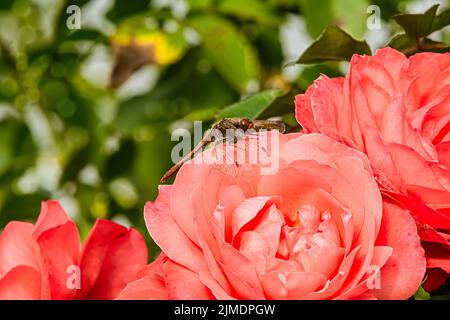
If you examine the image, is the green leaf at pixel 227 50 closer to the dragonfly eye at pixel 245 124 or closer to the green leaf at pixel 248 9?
the green leaf at pixel 248 9

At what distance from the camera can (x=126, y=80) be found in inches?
30.1

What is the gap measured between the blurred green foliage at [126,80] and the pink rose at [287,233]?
1.18 feet

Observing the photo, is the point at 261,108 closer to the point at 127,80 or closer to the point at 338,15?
the point at 338,15

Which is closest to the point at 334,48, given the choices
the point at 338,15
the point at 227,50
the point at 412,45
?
the point at 412,45

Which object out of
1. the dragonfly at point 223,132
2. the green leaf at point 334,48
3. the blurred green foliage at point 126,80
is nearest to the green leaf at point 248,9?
the blurred green foliage at point 126,80

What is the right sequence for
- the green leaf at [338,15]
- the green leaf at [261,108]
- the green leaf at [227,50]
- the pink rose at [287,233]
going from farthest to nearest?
the green leaf at [227,50] → the green leaf at [338,15] → the green leaf at [261,108] → the pink rose at [287,233]

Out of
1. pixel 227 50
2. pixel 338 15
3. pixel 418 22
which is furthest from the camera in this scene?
pixel 227 50

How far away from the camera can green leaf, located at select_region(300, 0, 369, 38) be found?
533 millimetres

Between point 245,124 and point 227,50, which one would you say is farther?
point 227,50

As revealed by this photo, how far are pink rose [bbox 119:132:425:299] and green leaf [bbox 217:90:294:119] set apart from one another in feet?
0.30

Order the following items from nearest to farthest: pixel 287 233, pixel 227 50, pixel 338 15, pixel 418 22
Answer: pixel 287 233 → pixel 418 22 → pixel 338 15 → pixel 227 50

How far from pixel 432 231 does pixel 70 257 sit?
169 mm

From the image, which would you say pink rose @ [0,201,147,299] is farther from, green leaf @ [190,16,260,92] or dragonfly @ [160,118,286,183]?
green leaf @ [190,16,260,92]

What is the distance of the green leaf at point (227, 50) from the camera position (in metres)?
0.75
